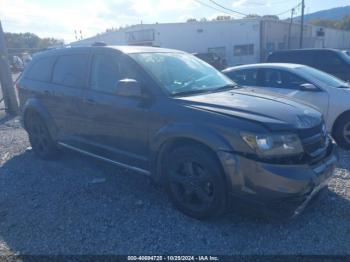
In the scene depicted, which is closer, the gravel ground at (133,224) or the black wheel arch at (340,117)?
the gravel ground at (133,224)

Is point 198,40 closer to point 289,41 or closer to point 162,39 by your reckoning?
point 162,39

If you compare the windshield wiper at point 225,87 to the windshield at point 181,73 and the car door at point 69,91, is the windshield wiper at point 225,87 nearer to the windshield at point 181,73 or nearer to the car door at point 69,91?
the windshield at point 181,73

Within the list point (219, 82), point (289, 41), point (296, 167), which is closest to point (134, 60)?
point (219, 82)

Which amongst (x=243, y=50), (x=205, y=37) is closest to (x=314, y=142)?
(x=243, y=50)

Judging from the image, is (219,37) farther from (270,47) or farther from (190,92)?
(190,92)

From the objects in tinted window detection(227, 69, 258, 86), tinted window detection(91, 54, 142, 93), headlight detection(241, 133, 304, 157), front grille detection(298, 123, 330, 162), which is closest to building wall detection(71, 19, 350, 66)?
tinted window detection(227, 69, 258, 86)

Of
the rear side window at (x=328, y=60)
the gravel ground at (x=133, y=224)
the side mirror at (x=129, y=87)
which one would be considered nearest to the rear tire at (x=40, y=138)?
the gravel ground at (x=133, y=224)

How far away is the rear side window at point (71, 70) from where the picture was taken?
4.63 m

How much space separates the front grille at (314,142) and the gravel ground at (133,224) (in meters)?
0.50

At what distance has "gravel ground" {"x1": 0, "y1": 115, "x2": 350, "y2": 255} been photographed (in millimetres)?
3137

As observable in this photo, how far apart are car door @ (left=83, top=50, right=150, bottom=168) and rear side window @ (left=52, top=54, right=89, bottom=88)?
0.22 meters

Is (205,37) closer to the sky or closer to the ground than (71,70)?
closer to the sky

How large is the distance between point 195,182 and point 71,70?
A: 8.78 feet

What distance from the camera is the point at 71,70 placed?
4875 mm
